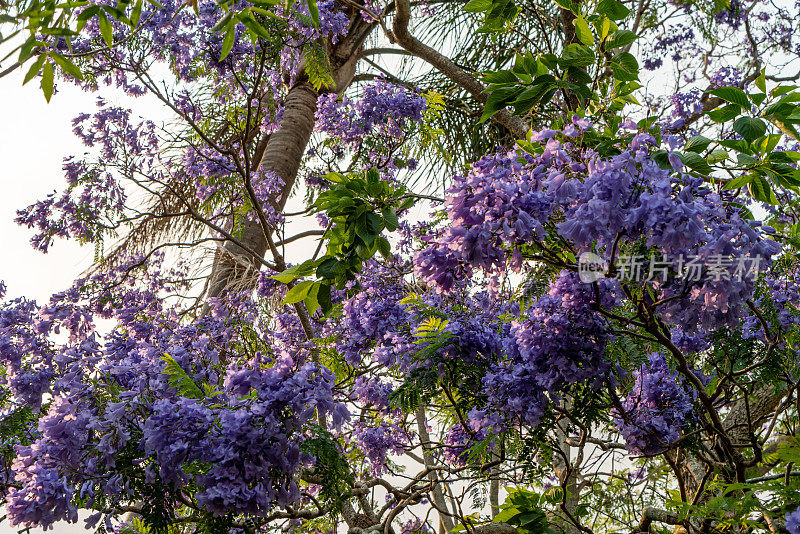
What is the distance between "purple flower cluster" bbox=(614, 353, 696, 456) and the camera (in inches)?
94.1

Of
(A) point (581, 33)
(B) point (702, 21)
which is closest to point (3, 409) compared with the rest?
(A) point (581, 33)

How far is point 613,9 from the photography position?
1.71 meters

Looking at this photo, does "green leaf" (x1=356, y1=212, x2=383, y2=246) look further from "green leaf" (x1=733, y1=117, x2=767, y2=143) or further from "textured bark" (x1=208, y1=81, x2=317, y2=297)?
"textured bark" (x1=208, y1=81, x2=317, y2=297)

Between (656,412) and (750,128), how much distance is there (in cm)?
136

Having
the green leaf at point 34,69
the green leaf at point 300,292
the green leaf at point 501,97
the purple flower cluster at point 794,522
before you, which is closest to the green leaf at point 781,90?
the green leaf at point 501,97

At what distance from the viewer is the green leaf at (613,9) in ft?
5.59

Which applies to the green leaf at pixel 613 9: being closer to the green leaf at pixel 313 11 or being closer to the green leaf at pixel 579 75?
the green leaf at pixel 579 75

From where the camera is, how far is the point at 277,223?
15.4 ft

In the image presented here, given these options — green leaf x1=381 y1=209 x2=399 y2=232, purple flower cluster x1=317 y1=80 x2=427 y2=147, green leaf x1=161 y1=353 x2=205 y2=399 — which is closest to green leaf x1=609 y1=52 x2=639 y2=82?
green leaf x1=381 y1=209 x2=399 y2=232

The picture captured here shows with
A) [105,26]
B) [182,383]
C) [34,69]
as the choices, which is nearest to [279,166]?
[182,383]

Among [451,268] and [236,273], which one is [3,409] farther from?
[451,268]

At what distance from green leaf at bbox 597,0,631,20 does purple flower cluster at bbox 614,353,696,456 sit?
133 cm

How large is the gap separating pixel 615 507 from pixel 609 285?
319 cm

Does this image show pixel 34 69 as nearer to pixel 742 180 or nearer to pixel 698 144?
pixel 698 144
